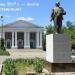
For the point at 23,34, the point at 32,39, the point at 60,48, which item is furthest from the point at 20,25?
the point at 60,48

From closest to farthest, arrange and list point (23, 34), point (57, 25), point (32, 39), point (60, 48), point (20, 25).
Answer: point (60, 48)
point (57, 25)
point (20, 25)
point (23, 34)
point (32, 39)

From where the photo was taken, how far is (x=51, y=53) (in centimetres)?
1698

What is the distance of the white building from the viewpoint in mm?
88250

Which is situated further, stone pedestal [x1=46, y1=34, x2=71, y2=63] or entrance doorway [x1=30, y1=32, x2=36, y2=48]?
entrance doorway [x1=30, y1=32, x2=36, y2=48]

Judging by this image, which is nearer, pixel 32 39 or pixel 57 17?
pixel 57 17

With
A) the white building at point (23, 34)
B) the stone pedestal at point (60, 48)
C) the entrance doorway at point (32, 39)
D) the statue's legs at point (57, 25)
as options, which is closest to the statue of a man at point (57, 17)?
the statue's legs at point (57, 25)

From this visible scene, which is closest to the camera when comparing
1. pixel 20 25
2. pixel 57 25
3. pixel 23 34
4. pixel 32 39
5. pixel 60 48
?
pixel 60 48

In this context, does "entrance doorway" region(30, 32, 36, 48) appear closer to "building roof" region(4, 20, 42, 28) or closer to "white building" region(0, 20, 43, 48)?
"white building" region(0, 20, 43, 48)

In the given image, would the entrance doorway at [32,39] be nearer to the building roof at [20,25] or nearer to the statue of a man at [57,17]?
the building roof at [20,25]

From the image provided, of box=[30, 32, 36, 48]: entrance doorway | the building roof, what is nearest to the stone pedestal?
the building roof

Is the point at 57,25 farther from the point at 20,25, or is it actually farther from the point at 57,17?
the point at 20,25

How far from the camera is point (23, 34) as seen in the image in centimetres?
9088

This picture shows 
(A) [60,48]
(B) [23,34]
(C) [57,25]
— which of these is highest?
(B) [23,34]

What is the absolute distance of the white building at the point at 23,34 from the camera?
88250 millimetres
